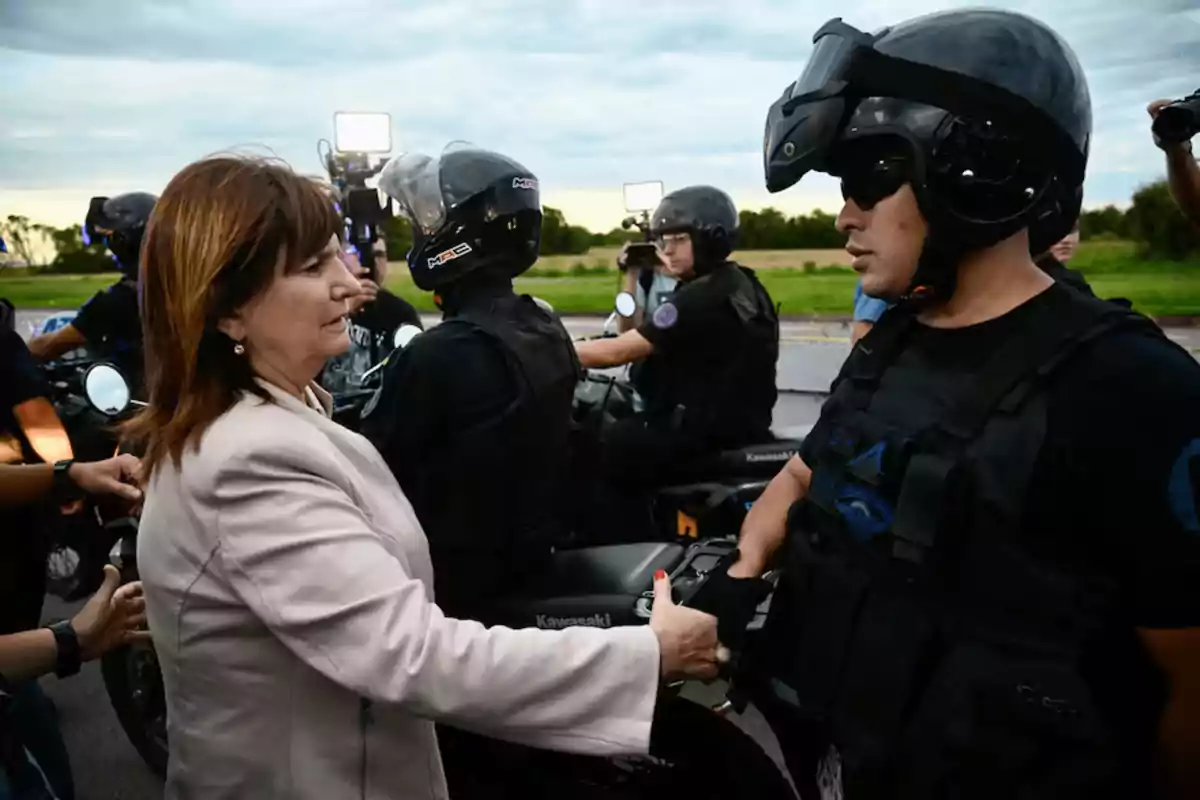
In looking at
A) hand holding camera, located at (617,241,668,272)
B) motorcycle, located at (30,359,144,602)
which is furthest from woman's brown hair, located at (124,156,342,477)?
hand holding camera, located at (617,241,668,272)

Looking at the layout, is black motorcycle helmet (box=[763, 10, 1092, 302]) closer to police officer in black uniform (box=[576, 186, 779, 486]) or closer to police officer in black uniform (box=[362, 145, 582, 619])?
police officer in black uniform (box=[362, 145, 582, 619])

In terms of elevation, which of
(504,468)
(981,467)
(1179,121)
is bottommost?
(504,468)

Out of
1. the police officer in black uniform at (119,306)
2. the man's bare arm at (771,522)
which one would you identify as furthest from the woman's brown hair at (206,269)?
the police officer in black uniform at (119,306)

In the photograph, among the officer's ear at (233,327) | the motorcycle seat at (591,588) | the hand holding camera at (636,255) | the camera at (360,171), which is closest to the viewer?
the officer's ear at (233,327)

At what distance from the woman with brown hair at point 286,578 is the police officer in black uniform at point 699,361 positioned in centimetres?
213

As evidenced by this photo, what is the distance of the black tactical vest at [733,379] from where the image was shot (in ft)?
10.9

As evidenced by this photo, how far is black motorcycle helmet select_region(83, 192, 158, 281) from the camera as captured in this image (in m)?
3.50

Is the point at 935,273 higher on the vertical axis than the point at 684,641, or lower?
higher

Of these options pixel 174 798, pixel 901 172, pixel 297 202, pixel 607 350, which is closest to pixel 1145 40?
pixel 607 350

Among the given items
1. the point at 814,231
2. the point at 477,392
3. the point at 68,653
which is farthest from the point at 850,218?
the point at 814,231

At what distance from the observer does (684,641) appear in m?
1.22

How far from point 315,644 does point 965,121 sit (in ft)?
3.09

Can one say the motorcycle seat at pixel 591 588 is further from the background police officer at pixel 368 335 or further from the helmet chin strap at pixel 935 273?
the background police officer at pixel 368 335

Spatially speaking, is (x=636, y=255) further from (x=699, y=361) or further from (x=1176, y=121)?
(x=1176, y=121)
